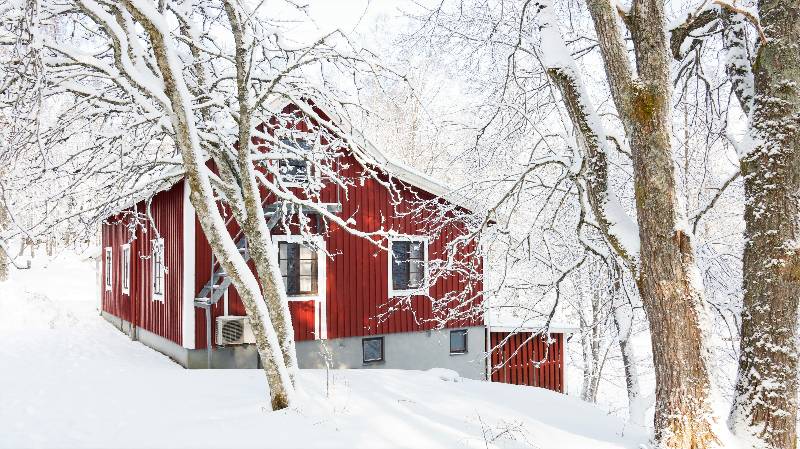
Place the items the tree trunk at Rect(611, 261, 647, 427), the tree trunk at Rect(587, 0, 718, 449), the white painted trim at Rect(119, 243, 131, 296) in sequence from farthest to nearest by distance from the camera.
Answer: the white painted trim at Rect(119, 243, 131, 296) → the tree trunk at Rect(611, 261, 647, 427) → the tree trunk at Rect(587, 0, 718, 449)

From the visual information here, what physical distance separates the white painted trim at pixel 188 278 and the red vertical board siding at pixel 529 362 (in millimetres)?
7474

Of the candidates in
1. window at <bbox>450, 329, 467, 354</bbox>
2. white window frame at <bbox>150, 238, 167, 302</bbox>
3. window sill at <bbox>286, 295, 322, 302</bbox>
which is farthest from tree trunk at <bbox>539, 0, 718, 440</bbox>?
white window frame at <bbox>150, 238, 167, 302</bbox>

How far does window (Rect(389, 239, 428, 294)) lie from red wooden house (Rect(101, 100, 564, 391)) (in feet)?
0.08

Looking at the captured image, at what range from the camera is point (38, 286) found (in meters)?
30.5

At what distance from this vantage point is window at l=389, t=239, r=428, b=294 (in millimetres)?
13461

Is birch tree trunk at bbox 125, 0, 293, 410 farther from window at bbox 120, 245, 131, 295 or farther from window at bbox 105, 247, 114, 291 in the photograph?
window at bbox 105, 247, 114, 291

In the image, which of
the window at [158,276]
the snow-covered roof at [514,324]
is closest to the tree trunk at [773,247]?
the snow-covered roof at [514,324]

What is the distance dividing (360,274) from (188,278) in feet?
11.8

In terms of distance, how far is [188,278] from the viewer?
11258mm

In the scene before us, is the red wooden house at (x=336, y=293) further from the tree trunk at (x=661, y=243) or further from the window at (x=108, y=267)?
the tree trunk at (x=661, y=243)

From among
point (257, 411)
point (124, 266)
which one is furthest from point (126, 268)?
point (257, 411)

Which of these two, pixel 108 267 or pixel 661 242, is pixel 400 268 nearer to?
pixel 661 242

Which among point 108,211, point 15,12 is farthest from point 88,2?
point 108,211

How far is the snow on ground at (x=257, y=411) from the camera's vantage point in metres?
5.29
